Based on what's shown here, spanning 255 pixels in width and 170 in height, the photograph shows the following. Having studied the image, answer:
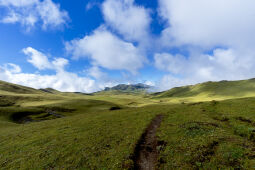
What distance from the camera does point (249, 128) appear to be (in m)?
18.5

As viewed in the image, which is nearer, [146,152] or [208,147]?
[208,147]

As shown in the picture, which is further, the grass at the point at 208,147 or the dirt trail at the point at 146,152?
the dirt trail at the point at 146,152

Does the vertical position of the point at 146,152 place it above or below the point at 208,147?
below

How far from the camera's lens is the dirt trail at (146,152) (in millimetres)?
13952

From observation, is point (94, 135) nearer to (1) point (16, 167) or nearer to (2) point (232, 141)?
(1) point (16, 167)

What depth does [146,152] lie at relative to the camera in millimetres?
16438

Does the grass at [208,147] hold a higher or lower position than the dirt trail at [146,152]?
higher

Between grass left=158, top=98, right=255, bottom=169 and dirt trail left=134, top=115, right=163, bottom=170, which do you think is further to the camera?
dirt trail left=134, top=115, right=163, bottom=170

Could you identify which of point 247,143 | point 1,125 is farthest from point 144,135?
point 1,125

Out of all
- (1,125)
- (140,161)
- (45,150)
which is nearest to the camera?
(140,161)

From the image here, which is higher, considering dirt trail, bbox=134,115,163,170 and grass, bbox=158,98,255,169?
grass, bbox=158,98,255,169

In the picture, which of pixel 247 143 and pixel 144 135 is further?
pixel 144 135

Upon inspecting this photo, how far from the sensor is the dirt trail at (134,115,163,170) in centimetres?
1395

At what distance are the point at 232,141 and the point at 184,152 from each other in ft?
22.5
